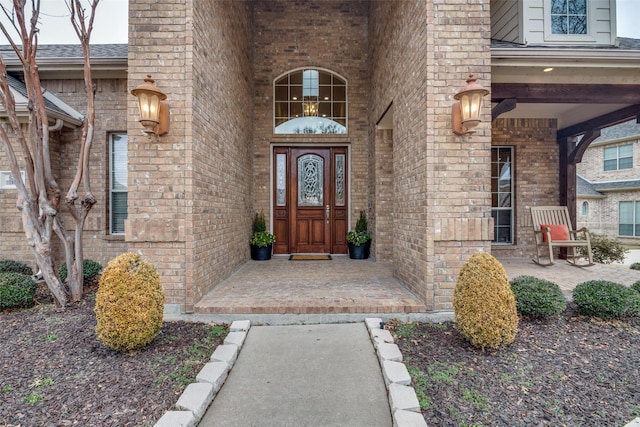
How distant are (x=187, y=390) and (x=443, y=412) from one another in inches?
62.2

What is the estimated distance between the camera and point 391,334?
280 cm

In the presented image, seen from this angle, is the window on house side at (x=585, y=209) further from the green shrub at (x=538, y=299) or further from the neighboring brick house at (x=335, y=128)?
the green shrub at (x=538, y=299)

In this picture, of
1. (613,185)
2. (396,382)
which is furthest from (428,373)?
(613,185)

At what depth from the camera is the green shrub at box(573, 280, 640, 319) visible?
294 cm

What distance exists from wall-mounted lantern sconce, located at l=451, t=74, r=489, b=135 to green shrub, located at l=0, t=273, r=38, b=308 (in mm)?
5014

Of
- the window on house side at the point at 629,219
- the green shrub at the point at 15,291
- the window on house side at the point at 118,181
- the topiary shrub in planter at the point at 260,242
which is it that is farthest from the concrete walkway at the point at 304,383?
the window on house side at the point at 629,219

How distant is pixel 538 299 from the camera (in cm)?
294

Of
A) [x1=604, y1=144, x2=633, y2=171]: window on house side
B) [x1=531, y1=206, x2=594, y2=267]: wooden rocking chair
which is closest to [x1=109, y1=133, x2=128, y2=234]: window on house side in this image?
[x1=531, y1=206, x2=594, y2=267]: wooden rocking chair

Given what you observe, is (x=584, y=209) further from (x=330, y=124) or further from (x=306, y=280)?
(x=306, y=280)

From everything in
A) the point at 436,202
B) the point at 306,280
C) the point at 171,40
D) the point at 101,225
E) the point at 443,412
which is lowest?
the point at 443,412

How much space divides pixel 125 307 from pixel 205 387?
3.07 ft

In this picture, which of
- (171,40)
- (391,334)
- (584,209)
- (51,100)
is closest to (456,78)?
(391,334)

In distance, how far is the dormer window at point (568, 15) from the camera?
4.81 meters

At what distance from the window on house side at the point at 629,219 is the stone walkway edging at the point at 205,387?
16633 mm
